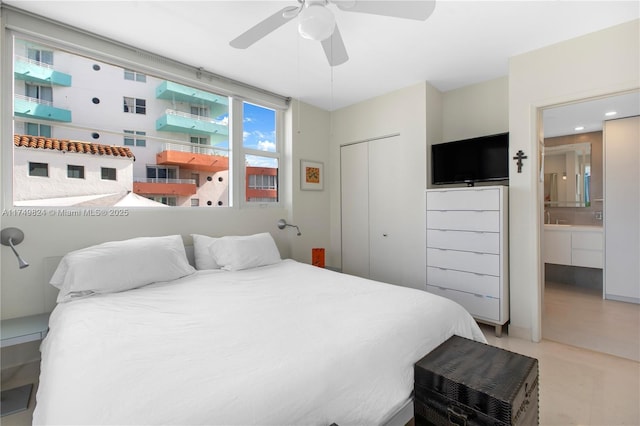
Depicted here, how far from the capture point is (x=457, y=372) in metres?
1.28

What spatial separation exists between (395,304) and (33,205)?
8.93 ft

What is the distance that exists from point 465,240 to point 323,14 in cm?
236

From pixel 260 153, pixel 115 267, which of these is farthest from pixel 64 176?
pixel 260 153

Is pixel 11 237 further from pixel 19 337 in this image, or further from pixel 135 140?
pixel 135 140

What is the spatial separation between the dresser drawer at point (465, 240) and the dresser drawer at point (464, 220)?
5 cm

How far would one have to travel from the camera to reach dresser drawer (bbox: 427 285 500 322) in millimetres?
2697

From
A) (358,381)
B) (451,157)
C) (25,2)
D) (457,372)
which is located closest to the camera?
(358,381)

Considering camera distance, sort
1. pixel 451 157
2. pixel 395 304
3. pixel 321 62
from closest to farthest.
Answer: pixel 395 304
pixel 321 62
pixel 451 157

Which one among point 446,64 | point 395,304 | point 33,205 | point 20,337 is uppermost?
point 446,64

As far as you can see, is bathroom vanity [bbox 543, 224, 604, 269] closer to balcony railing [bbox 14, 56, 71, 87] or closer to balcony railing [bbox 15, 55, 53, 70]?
balcony railing [bbox 14, 56, 71, 87]

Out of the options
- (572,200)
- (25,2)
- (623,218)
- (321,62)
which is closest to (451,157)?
(321,62)

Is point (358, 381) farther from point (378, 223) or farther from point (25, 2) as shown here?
point (25, 2)

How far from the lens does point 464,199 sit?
2846 millimetres

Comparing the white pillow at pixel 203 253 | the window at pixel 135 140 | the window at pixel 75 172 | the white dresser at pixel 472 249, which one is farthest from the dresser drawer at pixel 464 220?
the window at pixel 75 172
